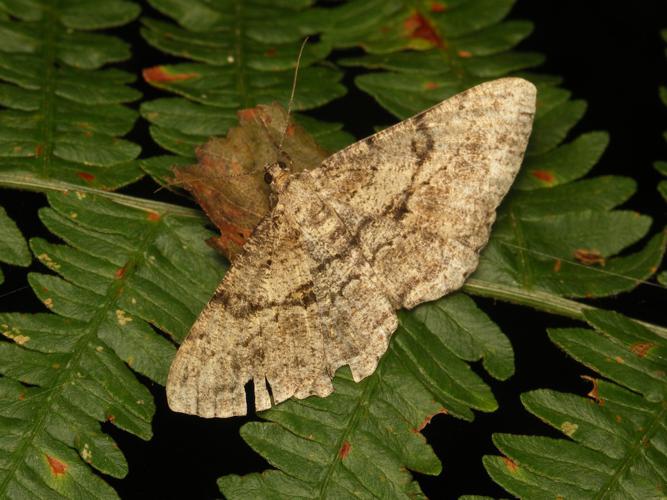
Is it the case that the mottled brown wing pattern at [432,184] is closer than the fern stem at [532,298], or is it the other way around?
the mottled brown wing pattern at [432,184]

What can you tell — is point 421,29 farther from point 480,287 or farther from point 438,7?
point 480,287

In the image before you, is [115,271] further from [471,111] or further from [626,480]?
[626,480]

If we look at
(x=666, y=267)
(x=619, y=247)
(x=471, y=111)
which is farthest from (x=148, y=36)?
(x=666, y=267)

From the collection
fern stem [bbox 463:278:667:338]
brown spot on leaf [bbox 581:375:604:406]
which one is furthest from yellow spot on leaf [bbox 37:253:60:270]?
brown spot on leaf [bbox 581:375:604:406]

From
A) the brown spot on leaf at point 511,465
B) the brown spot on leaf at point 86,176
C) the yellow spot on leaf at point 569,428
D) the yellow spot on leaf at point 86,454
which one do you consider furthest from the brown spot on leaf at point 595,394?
the brown spot on leaf at point 86,176

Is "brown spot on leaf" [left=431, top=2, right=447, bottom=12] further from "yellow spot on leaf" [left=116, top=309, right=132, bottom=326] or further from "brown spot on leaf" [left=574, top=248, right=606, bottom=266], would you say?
"yellow spot on leaf" [left=116, top=309, right=132, bottom=326]

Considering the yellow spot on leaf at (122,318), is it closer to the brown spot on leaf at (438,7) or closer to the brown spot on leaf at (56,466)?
the brown spot on leaf at (56,466)
